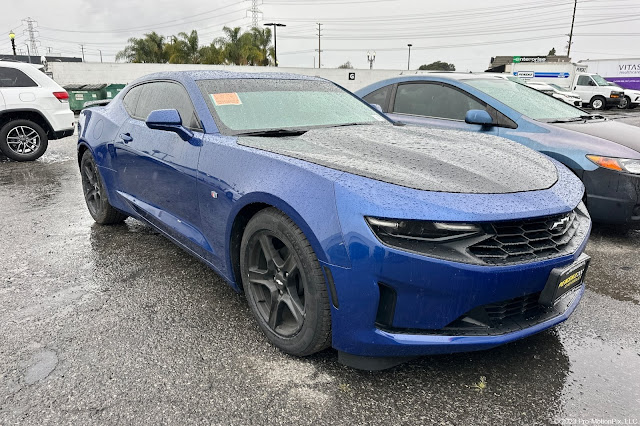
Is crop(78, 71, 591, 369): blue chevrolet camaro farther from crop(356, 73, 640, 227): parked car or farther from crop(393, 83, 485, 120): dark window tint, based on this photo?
crop(393, 83, 485, 120): dark window tint

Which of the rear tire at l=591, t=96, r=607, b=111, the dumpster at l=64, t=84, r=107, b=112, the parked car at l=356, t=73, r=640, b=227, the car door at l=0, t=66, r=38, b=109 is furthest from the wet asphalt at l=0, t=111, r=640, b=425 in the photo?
the rear tire at l=591, t=96, r=607, b=111

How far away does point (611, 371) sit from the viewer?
87.1 inches

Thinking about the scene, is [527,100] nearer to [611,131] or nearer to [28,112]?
[611,131]

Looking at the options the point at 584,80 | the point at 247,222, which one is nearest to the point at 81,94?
the point at 247,222

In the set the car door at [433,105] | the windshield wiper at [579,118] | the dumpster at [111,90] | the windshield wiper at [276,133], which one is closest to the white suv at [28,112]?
the car door at [433,105]

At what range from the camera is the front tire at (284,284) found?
2051 millimetres

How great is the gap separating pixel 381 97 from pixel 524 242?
397 centimetres

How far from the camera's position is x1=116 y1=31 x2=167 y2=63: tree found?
37531mm

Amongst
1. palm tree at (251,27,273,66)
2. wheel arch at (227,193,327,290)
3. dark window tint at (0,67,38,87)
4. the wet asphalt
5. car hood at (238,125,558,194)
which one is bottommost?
the wet asphalt

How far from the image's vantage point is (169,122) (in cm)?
288

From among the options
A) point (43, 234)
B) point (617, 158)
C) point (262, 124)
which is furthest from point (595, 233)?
point (43, 234)

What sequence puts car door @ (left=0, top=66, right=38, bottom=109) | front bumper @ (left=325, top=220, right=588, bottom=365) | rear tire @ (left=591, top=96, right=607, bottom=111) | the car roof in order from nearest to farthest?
1. front bumper @ (left=325, top=220, right=588, bottom=365)
2. the car roof
3. car door @ (left=0, top=66, right=38, bottom=109)
4. rear tire @ (left=591, top=96, right=607, bottom=111)

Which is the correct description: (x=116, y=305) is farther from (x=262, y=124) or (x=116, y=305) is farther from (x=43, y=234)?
(x=43, y=234)

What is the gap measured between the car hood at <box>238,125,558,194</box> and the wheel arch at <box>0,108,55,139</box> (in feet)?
24.1
